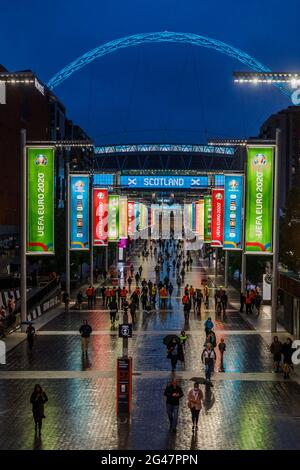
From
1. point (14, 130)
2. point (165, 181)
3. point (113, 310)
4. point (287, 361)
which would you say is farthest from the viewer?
point (165, 181)

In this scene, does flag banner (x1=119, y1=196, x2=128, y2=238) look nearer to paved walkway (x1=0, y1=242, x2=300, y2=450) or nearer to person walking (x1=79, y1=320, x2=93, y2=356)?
paved walkway (x1=0, y1=242, x2=300, y2=450)

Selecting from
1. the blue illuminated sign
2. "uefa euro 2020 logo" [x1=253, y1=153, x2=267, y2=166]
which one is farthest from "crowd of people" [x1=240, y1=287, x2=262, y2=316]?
the blue illuminated sign

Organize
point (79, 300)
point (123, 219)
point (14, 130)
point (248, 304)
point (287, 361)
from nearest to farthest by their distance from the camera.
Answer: point (287, 361) < point (248, 304) < point (79, 300) < point (123, 219) < point (14, 130)

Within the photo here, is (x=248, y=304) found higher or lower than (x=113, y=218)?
lower

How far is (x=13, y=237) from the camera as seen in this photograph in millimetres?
81938

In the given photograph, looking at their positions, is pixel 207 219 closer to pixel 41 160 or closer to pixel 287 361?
pixel 41 160

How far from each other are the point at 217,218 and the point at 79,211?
27.2 feet

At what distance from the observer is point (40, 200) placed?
102 ft

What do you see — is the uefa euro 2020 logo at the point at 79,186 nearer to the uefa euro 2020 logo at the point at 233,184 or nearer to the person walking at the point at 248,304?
the uefa euro 2020 logo at the point at 233,184

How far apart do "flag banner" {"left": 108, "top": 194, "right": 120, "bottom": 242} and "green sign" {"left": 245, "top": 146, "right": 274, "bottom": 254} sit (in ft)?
68.7

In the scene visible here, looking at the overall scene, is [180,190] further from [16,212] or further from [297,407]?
[297,407]

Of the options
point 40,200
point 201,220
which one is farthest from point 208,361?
point 201,220

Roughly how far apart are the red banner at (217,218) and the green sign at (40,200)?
1532 cm

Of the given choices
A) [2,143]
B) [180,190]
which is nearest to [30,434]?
[2,143]
